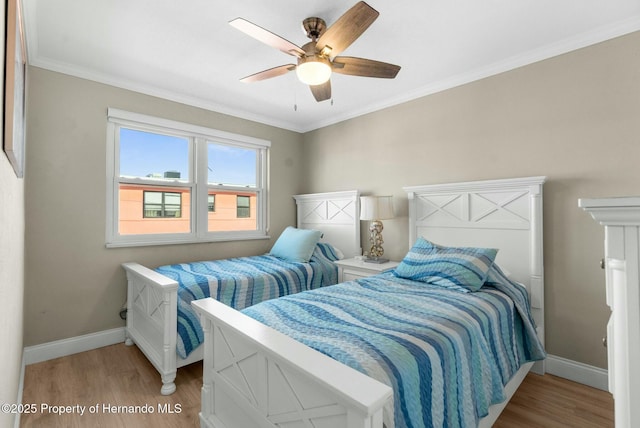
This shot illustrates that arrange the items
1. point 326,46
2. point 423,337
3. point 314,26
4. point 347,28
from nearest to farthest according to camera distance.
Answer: point 423,337 < point 347,28 < point 326,46 < point 314,26

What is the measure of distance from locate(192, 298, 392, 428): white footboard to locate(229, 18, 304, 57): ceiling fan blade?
4.95 ft

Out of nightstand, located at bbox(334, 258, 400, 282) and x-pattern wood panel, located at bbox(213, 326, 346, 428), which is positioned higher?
nightstand, located at bbox(334, 258, 400, 282)

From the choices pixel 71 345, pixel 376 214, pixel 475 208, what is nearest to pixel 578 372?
pixel 475 208

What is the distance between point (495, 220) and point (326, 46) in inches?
76.5

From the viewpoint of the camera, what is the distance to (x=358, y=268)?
9.79ft

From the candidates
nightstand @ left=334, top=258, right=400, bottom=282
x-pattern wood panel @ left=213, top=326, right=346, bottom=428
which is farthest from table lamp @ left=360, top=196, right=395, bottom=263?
x-pattern wood panel @ left=213, top=326, right=346, bottom=428

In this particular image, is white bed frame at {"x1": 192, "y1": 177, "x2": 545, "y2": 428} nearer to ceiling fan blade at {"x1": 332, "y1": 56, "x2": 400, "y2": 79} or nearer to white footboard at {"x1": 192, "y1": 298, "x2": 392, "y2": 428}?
white footboard at {"x1": 192, "y1": 298, "x2": 392, "y2": 428}

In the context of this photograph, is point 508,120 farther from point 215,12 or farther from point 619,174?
point 215,12

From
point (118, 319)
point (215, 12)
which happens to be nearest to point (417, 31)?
point (215, 12)

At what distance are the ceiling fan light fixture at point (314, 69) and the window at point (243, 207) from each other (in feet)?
7.34

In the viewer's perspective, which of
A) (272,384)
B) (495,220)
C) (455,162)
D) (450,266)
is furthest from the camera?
(455,162)

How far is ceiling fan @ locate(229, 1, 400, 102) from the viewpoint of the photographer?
159cm

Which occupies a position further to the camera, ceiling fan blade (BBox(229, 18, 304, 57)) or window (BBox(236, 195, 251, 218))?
window (BBox(236, 195, 251, 218))

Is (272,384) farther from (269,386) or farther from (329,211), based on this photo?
(329,211)
